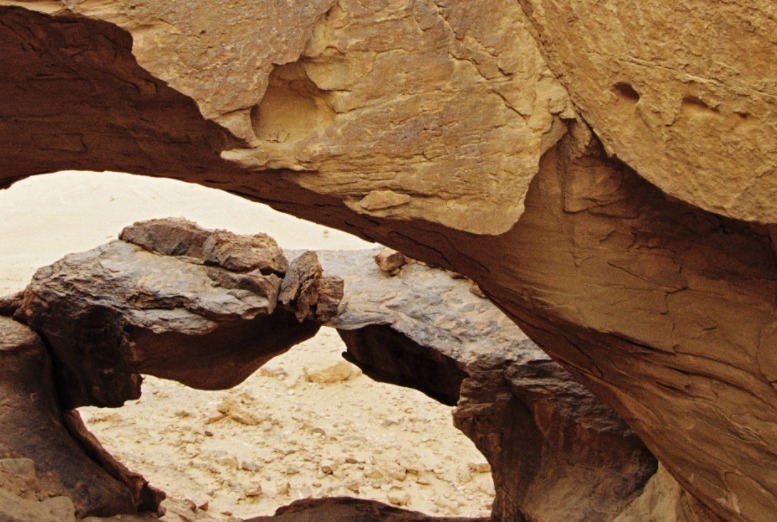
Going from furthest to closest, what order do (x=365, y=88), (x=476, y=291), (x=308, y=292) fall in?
1. (x=476, y=291)
2. (x=308, y=292)
3. (x=365, y=88)

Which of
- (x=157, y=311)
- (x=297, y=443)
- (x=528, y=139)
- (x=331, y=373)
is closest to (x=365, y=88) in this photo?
(x=528, y=139)

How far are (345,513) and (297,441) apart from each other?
8.99 feet

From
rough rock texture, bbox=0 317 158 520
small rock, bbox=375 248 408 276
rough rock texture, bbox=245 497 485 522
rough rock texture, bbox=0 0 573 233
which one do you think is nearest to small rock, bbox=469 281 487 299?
small rock, bbox=375 248 408 276

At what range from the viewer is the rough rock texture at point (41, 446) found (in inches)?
170

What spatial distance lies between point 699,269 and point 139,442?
5704 mm

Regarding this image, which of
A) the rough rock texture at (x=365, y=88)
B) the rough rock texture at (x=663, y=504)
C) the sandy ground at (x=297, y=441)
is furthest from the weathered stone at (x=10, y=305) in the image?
the rough rock texture at (x=663, y=504)

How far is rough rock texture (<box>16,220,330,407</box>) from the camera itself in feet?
15.8

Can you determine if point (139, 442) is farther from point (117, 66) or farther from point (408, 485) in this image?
point (117, 66)

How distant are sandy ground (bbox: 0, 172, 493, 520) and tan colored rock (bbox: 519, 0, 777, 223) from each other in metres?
4.77

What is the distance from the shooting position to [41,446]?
4789 millimetres

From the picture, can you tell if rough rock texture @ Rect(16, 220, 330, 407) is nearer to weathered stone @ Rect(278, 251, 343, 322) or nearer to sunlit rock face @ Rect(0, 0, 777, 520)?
weathered stone @ Rect(278, 251, 343, 322)

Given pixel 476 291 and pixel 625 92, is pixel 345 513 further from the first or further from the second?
pixel 625 92

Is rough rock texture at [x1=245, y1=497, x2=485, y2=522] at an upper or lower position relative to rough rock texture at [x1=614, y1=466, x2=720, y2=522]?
lower

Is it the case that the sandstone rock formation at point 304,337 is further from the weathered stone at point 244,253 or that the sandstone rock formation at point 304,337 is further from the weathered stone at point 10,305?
the weathered stone at point 10,305
